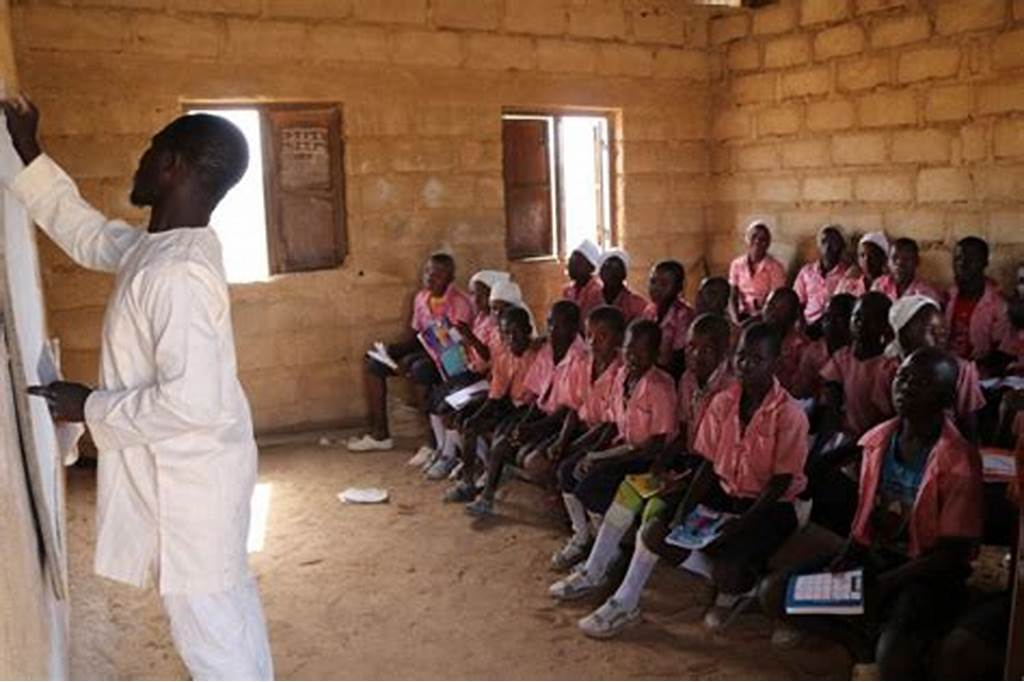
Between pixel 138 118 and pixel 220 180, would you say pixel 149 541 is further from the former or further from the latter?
pixel 138 118

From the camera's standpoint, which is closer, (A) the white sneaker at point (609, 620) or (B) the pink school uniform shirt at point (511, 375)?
(A) the white sneaker at point (609, 620)

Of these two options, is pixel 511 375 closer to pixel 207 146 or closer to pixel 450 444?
pixel 450 444

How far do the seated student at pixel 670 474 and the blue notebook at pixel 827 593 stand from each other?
2.22 feet

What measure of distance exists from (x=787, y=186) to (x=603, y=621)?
203 inches

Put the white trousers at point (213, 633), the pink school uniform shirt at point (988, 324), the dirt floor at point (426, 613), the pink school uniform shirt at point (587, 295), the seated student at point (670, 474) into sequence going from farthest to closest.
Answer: the pink school uniform shirt at point (587, 295)
the pink school uniform shirt at point (988, 324)
the seated student at point (670, 474)
the dirt floor at point (426, 613)
the white trousers at point (213, 633)

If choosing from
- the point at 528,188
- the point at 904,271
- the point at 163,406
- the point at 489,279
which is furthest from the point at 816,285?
the point at 163,406

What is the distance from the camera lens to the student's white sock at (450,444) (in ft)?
18.6

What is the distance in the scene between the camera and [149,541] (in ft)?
6.78

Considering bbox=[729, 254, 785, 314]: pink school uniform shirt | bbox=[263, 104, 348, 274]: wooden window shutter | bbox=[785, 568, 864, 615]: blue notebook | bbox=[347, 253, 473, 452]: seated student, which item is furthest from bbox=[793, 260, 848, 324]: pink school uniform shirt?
bbox=[785, 568, 864, 615]: blue notebook

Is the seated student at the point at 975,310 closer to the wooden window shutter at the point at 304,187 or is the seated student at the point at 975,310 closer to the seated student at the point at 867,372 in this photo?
the seated student at the point at 867,372

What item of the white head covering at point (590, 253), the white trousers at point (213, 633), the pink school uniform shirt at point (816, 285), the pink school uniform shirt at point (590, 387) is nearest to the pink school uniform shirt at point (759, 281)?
the pink school uniform shirt at point (816, 285)

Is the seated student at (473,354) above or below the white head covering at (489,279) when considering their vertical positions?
below

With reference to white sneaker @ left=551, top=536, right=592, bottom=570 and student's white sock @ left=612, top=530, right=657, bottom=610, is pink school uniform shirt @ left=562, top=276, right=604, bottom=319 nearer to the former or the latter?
white sneaker @ left=551, top=536, right=592, bottom=570

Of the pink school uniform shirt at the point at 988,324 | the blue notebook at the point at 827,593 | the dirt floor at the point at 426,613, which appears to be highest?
the pink school uniform shirt at the point at 988,324
